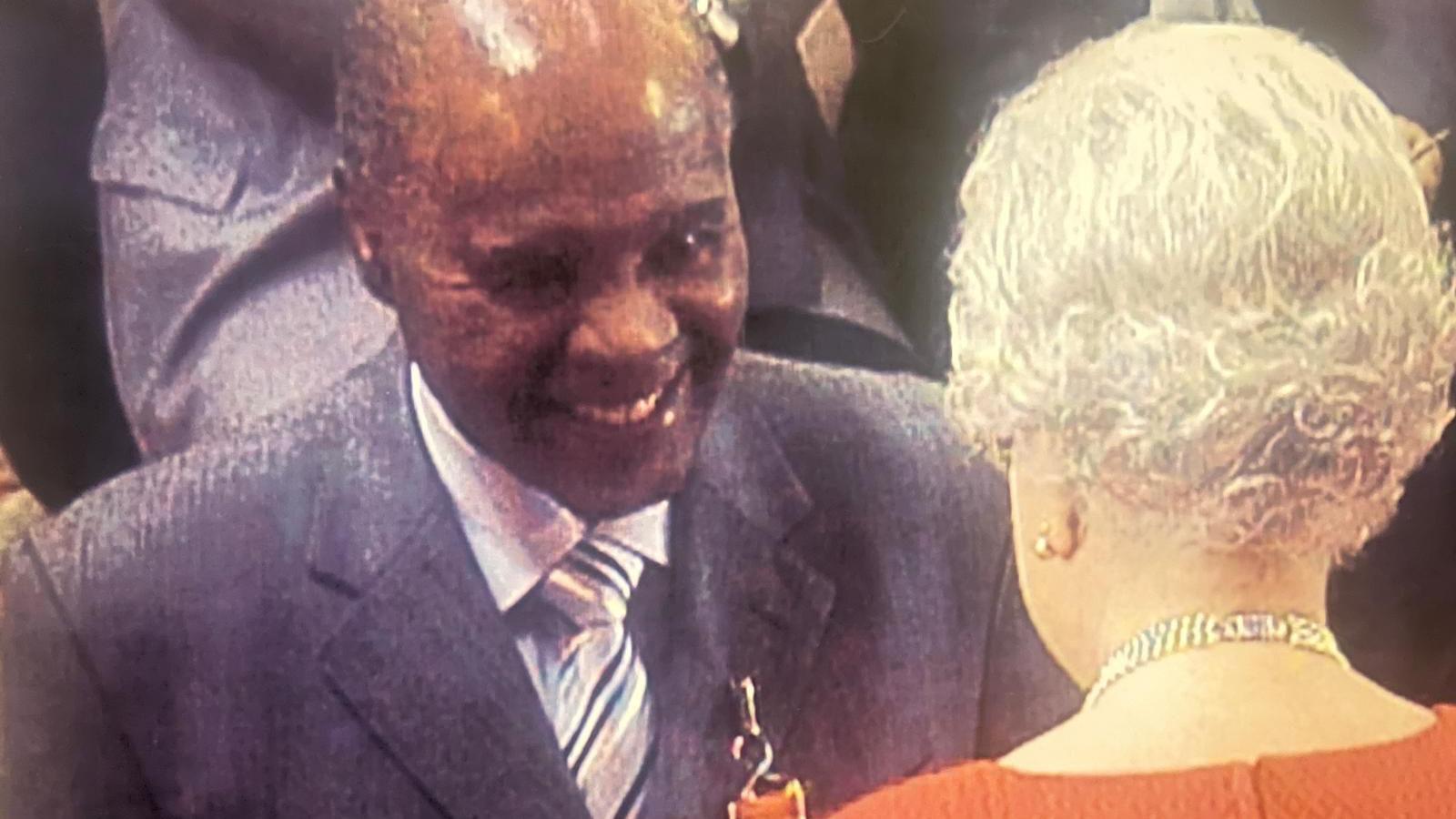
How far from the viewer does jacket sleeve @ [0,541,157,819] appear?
1.36 meters

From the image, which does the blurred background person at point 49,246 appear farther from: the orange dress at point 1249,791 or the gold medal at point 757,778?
the orange dress at point 1249,791

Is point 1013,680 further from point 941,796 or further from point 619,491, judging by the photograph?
point 619,491

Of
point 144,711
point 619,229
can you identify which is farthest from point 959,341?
point 144,711

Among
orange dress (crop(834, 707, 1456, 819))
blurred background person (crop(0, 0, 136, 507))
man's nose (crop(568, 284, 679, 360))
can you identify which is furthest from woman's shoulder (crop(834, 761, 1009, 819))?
blurred background person (crop(0, 0, 136, 507))

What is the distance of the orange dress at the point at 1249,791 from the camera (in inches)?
51.3

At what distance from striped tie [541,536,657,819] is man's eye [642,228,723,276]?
256mm

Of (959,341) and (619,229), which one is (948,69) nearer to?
(959,341)

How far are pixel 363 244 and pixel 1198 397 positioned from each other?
0.74 metres

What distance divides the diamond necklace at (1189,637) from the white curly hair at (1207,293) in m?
0.07

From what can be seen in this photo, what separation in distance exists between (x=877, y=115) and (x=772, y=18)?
0.13m

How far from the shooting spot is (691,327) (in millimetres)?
1411

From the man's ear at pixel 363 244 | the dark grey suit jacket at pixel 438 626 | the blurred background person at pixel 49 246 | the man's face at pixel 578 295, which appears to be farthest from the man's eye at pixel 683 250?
the blurred background person at pixel 49 246

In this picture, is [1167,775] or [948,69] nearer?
[1167,775]

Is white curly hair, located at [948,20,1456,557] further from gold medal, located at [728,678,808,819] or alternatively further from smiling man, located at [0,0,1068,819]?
gold medal, located at [728,678,808,819]
